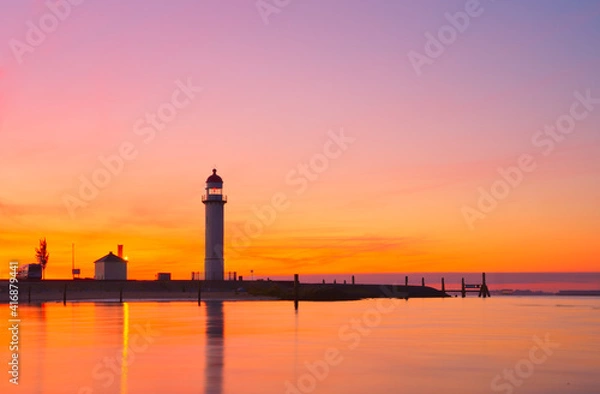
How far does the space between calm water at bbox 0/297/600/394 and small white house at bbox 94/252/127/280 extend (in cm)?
4706

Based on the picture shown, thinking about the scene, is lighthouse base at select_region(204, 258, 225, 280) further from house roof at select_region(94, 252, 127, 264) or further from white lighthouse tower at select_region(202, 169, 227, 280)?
house roof at select_region(94, 252, 127, 264)

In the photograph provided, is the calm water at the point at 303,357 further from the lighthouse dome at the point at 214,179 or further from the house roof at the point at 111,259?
the house roof at the point at 111,259

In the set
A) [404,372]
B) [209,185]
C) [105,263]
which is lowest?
[404,372]

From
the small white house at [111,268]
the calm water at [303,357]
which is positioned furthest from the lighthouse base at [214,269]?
the calm water at [303,357]

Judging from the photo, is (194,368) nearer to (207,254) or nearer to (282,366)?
(282,366)

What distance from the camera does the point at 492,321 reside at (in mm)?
39844

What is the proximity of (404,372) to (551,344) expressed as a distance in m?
9.83

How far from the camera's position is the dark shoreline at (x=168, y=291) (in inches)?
2810

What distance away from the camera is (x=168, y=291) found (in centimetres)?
7894

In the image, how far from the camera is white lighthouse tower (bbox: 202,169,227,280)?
74.7m

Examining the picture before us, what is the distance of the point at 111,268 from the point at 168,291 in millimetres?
7776

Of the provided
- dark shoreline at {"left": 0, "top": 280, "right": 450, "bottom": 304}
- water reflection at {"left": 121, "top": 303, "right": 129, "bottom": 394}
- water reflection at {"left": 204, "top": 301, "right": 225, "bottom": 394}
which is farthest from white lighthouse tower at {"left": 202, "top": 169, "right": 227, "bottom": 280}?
water reflection at {"left": 121, "top": 303, "right": 129, "bottom": 394}

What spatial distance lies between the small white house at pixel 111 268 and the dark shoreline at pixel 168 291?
8.51ft

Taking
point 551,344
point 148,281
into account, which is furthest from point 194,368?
point 148,281
